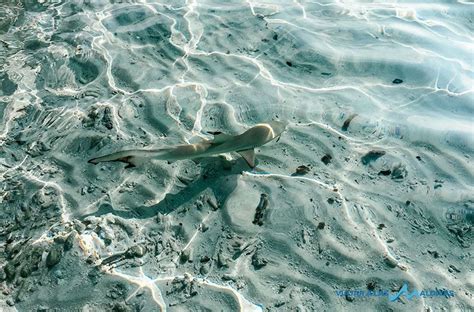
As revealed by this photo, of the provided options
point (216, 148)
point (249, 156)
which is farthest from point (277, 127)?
point (216, 148)

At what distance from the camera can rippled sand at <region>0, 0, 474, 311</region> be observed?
3.51 m

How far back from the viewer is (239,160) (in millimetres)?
4477

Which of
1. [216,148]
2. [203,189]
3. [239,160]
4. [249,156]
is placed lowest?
[203,189]

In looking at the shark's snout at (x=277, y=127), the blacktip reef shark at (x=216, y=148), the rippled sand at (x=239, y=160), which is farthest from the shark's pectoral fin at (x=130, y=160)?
the shark's snout at (x=277, y=127)

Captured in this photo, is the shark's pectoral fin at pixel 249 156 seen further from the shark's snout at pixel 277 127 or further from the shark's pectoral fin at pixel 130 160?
the shark's pectoral fin at pixel 130 160

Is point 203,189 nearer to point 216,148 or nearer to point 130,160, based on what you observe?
point 216,148

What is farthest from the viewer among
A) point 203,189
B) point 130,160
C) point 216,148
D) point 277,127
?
point 277,127

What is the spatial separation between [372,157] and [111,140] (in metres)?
3.13

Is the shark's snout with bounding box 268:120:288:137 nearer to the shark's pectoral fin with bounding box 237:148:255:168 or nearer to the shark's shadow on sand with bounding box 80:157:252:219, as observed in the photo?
the shark's pectoral fin with bounding box 237:148:255:168

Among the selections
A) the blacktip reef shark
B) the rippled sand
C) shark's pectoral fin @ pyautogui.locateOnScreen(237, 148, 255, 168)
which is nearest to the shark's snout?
the blacktip reef shark

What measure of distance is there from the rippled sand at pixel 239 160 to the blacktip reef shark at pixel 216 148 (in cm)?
26

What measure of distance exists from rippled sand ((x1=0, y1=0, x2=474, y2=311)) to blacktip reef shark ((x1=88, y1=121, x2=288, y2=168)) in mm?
257

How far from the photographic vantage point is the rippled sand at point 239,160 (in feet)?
11.5

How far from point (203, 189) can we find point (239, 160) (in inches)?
22.3
